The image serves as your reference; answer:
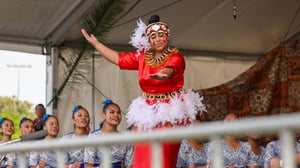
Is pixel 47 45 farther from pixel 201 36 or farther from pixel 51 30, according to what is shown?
pixel 201 36

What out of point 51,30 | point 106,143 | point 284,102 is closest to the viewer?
point 106,143

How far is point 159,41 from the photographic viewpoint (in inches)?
93.0

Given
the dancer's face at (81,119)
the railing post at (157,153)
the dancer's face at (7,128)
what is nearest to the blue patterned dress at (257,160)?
the dancer's face at (81,119)

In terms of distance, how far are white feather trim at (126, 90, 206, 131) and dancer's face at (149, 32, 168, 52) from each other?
9.1 inches

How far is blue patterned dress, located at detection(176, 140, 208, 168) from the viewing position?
386cm

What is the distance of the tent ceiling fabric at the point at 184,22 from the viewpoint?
4.98 m

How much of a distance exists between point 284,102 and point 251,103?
40 cm

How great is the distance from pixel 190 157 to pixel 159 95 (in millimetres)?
1657

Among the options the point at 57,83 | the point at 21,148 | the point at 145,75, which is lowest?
the point at 21,148

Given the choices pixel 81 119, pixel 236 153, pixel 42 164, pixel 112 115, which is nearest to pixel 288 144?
pixel 236 153

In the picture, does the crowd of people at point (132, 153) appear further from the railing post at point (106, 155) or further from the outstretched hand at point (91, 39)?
the railing post at point (106, 155)

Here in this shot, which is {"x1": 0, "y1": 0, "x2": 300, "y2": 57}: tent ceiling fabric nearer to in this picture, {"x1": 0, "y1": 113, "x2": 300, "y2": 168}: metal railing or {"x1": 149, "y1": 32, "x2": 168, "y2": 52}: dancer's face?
{"x1": 149, "y1": 32, "x2": 168, "y2": 52}: dancer's face

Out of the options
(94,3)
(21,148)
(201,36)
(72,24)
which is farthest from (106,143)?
(201,36)

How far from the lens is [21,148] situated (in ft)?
4.18
